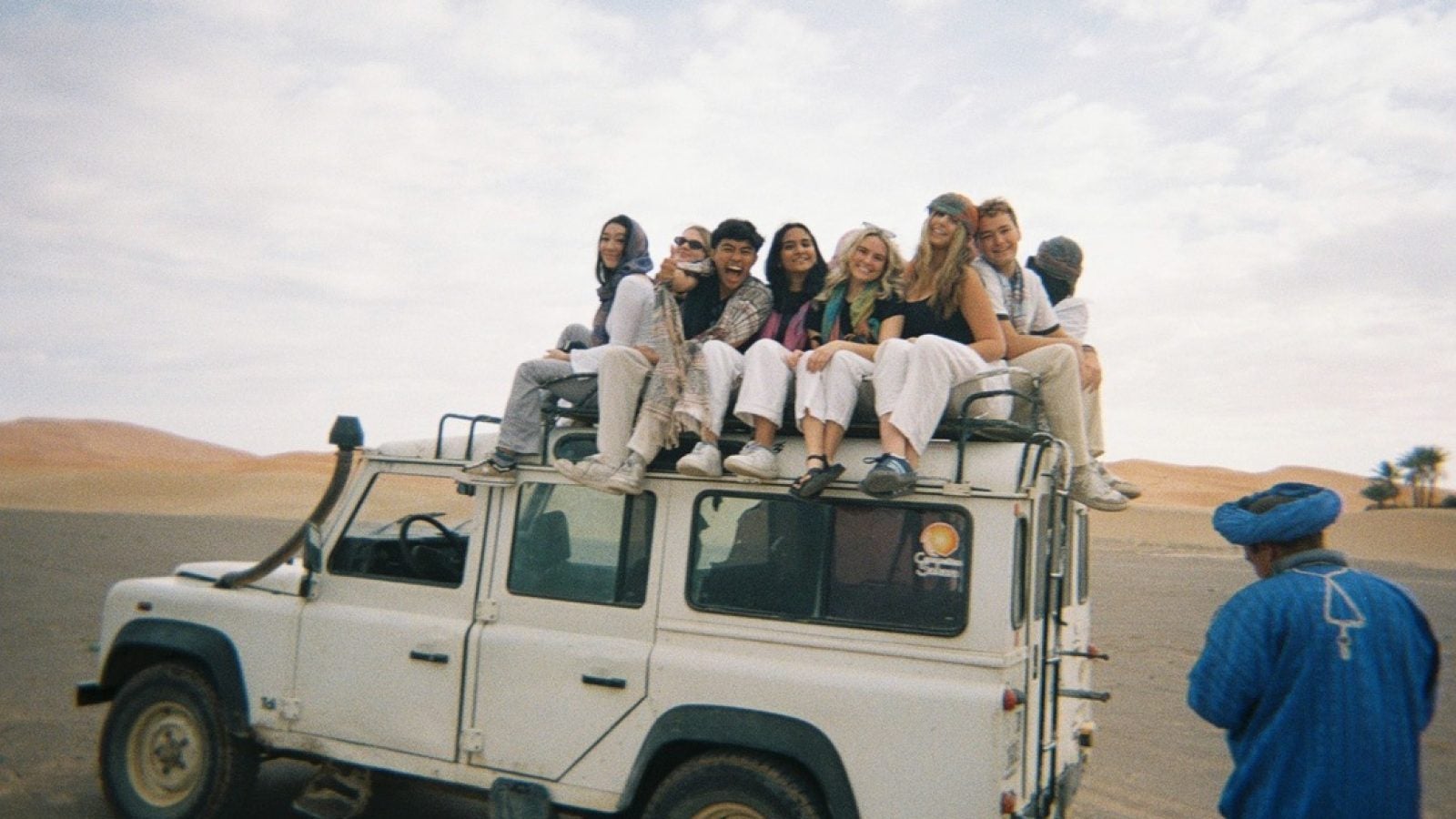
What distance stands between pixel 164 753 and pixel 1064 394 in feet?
16.6

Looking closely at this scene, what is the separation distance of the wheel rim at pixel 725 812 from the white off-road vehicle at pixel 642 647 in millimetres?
10

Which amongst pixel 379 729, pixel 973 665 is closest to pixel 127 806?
pixel 379 729

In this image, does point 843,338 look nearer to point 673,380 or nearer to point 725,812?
point 673,380

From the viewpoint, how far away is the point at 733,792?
435 cm

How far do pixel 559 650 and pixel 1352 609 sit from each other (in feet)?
10.0

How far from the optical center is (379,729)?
16.9ft

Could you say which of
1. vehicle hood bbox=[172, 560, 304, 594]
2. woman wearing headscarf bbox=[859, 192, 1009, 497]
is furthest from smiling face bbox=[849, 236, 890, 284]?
vehicle hood bbox=[172, 560, 304, 594]

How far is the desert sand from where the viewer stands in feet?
24.6

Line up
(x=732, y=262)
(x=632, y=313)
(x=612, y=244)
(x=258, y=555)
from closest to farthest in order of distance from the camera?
(x=732, y=262), (x=632, y=313), (x=612, y=244), (x=258, y=555)

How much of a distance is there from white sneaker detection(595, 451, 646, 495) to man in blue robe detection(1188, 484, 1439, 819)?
7.65 ft

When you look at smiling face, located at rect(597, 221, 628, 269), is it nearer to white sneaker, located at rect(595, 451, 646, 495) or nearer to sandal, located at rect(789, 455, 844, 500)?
white sneaker, located at rect(595, 451, 646, 495)

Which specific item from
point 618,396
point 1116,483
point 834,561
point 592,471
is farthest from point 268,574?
point 1116,483

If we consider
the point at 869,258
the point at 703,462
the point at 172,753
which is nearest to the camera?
the point at 703,462

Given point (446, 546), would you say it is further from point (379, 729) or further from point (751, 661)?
point (751, 661)
